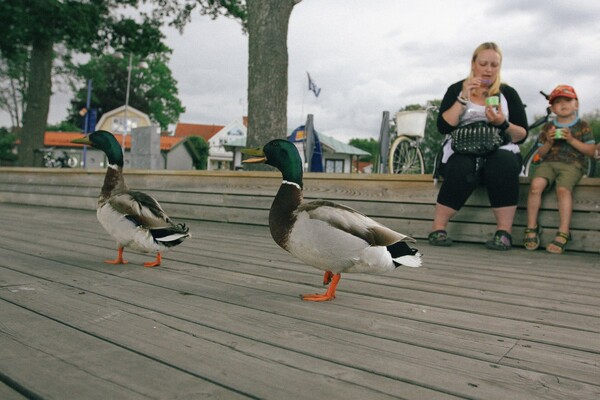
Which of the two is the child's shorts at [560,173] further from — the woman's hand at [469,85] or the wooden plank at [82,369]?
the wooden plank at [82,369]

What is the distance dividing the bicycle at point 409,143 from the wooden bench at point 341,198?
2.80 metres

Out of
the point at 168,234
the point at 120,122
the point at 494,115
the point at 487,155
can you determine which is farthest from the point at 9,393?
the point at 120,122

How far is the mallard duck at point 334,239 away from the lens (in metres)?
2.14

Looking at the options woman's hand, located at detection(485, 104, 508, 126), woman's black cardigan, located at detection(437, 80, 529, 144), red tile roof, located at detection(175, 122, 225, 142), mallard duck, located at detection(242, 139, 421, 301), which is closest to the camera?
mallard duck, located at detection(242, 139, 421, 301)

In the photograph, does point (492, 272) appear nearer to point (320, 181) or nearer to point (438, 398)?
point (438, 398)

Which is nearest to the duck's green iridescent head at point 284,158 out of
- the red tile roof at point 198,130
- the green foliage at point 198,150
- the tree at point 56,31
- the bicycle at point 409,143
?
the bicycle at point 409,143

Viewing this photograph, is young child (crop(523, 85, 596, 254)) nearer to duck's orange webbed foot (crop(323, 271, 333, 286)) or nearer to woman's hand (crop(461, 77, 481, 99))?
woman's hand (crop(461, 77, 481, 99))

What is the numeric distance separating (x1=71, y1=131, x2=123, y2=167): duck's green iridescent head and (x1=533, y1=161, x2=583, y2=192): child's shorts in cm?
322

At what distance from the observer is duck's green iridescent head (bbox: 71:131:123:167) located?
333 centimetres

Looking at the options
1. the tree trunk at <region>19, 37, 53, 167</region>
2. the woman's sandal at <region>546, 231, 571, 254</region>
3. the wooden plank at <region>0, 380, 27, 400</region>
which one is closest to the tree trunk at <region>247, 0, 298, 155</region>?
the woman's sandal at <region>546, 231, 571, 254</region>

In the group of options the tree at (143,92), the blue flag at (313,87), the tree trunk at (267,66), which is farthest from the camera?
the tree at (143,92)

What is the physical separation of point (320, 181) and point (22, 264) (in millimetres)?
3223

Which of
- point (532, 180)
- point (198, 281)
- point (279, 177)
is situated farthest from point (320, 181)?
point (198, 281)

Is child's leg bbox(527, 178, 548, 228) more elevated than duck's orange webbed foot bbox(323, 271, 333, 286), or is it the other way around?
child's leg bbox(527, 178, 548, 228)
